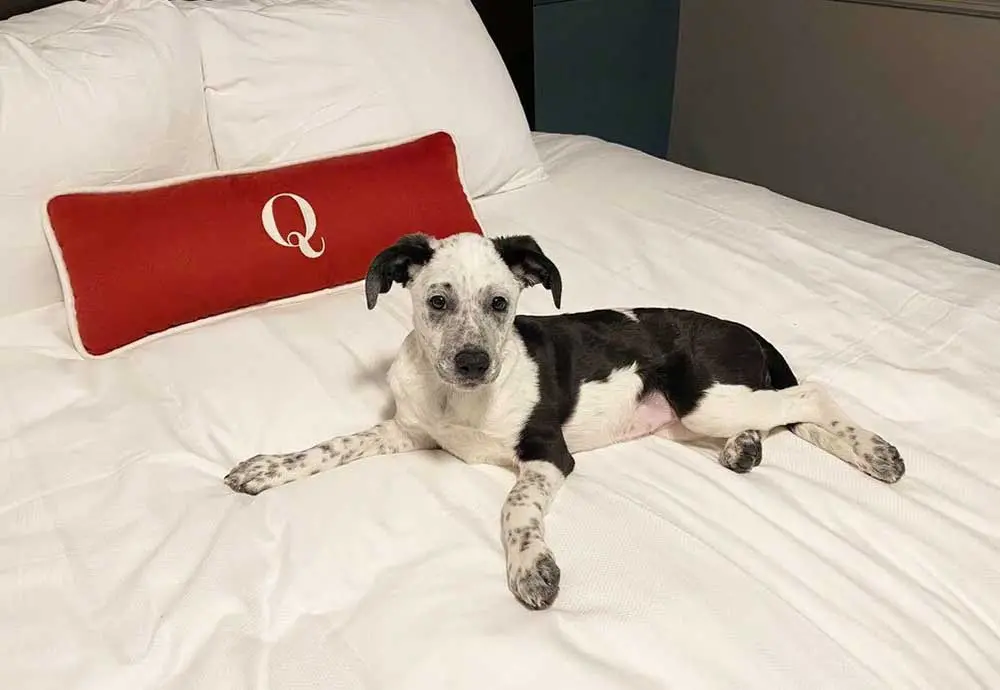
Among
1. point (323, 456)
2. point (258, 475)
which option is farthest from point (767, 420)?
point (258, 475)

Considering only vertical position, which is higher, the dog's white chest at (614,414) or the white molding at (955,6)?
the white molding at (955,6)

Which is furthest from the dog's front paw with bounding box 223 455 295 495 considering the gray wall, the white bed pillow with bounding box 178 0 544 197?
the gray wall

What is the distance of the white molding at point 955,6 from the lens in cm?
267

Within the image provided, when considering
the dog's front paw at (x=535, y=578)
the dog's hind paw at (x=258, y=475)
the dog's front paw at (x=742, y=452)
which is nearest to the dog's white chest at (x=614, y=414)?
the dog's front paw at (x=742, y=452)

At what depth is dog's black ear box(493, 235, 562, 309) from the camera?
56.6 inches

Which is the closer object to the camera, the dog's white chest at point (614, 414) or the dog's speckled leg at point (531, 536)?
the dog's speckled leg at point (531, 536)

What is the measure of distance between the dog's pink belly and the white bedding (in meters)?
0.04

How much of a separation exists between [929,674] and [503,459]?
2.28 ft

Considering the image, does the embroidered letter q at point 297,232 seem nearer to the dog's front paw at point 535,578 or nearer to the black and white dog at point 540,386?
the black and white dog at point 540,386

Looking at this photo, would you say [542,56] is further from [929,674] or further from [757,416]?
[929,674]

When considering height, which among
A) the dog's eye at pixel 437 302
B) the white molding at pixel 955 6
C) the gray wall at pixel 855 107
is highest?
the white molding at pixel 955 6

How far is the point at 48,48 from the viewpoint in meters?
1.81

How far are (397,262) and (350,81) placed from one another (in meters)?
0.87

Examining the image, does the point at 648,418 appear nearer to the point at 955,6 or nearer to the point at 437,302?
the point at 437,302
